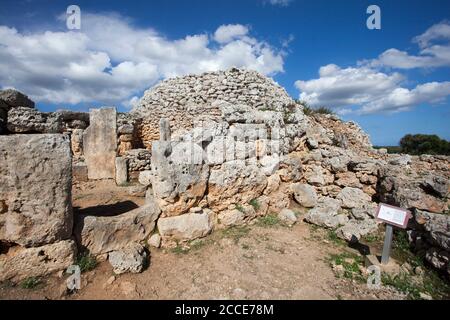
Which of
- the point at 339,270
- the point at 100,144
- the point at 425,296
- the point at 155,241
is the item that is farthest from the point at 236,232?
the point at 100,144

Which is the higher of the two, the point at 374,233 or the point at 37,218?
the point at 37,218

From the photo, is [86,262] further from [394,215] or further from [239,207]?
[394,215]

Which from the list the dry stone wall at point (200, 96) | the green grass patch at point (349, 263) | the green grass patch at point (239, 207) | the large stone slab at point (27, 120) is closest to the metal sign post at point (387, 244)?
the green grass patch at point (349, 263)

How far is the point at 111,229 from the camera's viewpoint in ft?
12.3

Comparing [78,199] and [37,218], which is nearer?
[37,218]

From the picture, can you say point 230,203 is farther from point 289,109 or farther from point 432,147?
point 432,147

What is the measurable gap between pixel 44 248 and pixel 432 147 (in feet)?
100

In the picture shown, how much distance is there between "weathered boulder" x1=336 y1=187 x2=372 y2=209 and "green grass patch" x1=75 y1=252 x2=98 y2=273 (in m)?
5.21

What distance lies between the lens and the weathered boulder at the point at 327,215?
519 centimetres

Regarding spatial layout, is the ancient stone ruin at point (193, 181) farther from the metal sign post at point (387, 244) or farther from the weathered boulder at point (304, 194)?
the metal sign post at point (387, 244)

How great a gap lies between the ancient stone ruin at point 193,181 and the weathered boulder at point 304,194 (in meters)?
0.03

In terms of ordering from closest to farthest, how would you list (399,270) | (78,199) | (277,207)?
(399,270) < (277,207) < (78,199)
